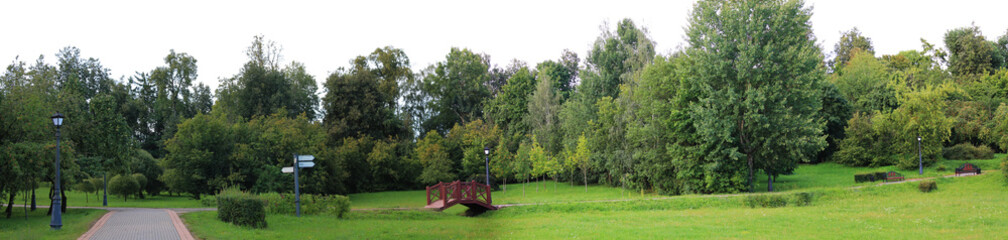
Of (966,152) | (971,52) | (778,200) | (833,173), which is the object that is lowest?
(778,200)

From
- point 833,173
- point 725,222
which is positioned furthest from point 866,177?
point 725,222

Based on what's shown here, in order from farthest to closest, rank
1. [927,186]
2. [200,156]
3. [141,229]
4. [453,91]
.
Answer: [453,91] → [200,156] → [927,186] → [141,229]

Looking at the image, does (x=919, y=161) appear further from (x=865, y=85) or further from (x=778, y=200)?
(x=778, y=200)

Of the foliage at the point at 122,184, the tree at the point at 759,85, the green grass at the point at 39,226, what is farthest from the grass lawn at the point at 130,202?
the tree at the point at 759,85

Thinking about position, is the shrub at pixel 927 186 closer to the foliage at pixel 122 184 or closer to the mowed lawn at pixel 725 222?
the mowed lawn at pixel 725 222

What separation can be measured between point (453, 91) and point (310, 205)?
128 ft

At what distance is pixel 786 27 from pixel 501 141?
25.2 meters

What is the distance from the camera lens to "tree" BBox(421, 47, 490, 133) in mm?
64812

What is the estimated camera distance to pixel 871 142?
49.2 m

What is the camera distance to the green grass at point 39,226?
18.0 metres

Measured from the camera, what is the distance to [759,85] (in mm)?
33812

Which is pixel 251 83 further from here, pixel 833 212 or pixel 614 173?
pixel 833 212

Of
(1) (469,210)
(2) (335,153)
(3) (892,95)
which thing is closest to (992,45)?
Answer: (3) (892,95)

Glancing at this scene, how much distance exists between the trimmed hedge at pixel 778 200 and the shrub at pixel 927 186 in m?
6.41
